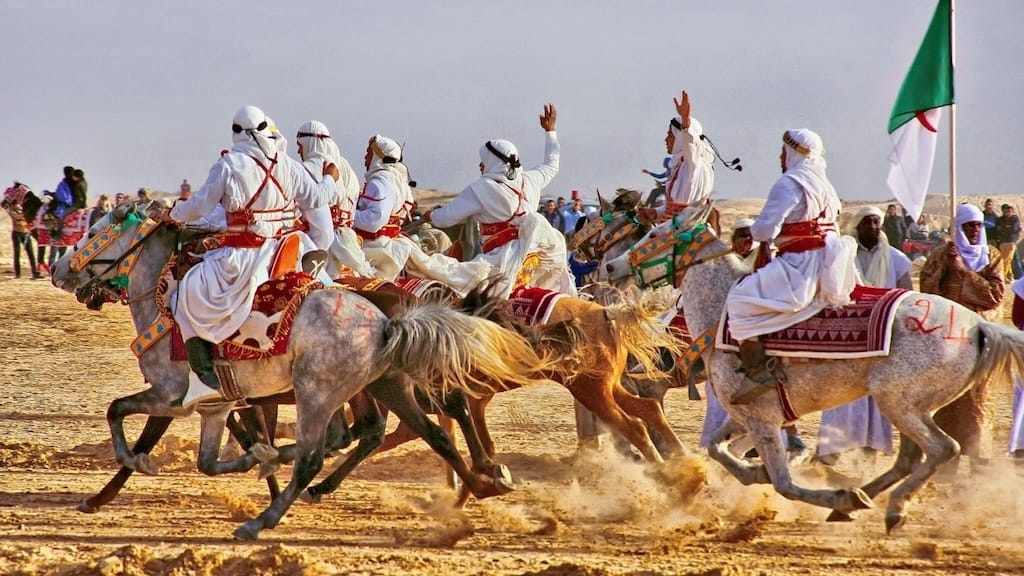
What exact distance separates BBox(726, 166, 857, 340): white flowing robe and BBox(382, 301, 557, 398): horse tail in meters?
1.32

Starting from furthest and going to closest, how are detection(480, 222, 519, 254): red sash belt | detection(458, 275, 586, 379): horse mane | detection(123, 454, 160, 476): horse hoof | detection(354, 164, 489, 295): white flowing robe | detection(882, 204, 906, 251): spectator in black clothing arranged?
detection(882, 204, 906, 251): spectator in black clothing < detection(480, 222, 519, 254): red sash belt < detection(354, 164, 489, 295): white flowing robe < detection(458, 275, 586, 379): horse mane < detection(123, 454, 160, 476): horse hoof

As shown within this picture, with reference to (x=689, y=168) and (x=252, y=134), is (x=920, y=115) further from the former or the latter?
(x=252, y=134)

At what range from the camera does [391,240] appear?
1150cm

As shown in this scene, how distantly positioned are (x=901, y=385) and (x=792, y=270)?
837 millimetres

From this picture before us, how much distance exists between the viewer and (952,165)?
9.47 m

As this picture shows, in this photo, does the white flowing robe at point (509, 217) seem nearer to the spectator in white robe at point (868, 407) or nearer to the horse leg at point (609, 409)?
the horse leg at point (609, 409)

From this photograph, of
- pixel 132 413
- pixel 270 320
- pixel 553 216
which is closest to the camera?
pixel 270 320

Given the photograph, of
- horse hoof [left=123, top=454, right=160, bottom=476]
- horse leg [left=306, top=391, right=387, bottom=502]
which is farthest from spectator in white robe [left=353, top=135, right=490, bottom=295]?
horse hoof [left=123, top=454, right=160, bottom=476]

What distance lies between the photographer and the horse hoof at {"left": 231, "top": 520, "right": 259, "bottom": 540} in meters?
8.04

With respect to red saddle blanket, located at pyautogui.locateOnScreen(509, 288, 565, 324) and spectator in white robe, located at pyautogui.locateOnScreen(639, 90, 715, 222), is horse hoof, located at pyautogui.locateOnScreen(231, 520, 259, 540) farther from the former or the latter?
spectator in white robe, located at pyautogui.locateOnScreen(639, 90, 715, 222)

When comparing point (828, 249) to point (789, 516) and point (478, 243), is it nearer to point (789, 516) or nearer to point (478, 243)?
point (789, 516)

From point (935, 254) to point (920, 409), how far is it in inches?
87.4

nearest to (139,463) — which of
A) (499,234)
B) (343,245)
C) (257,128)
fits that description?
(257,128)

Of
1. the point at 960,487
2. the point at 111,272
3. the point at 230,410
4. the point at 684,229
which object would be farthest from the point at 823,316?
the point at 111,272
